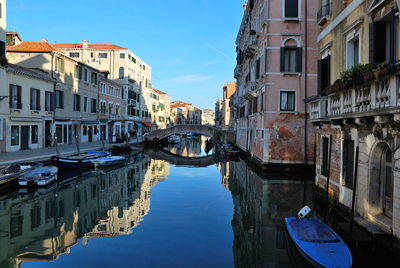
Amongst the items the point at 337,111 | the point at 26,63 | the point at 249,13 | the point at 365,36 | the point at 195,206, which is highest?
the point at 249,13

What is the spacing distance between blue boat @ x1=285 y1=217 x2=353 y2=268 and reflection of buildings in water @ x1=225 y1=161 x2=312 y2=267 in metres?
0.63

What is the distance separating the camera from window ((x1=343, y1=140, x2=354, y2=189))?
895cm

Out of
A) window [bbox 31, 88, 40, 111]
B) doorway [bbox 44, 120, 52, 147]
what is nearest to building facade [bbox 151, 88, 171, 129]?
doorway [bbox 44, 120, 52, 147]

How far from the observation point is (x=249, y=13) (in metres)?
28.1

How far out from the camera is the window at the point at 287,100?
62.3ft

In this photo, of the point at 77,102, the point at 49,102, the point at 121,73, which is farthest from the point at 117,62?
the point at 49,102

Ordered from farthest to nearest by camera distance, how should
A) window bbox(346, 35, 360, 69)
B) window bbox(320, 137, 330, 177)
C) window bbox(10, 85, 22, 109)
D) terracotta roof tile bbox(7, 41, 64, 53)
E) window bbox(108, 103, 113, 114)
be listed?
1. window bbox(108, 103, 113, 114)
2. terracotta roof tile bbox(7, 41, 64, 53)
3. window bbox(10, 85, 22, 109)
4. window bbox(320, 137, 330, 177)
5. window bbox(346, 35, 360, 69)

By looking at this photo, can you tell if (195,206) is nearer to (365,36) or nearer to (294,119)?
(365,36)

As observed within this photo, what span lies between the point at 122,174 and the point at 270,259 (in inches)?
543

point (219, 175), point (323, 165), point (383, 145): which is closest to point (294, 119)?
point (219, 175)

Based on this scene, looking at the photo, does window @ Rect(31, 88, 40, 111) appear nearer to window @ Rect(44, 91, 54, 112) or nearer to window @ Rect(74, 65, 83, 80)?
window @ Rect(44, 91, 54, 112)

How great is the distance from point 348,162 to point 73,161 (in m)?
15.1

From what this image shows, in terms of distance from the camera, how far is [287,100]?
1903 cm

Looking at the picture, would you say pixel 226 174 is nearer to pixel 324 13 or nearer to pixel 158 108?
pixel 324 13
